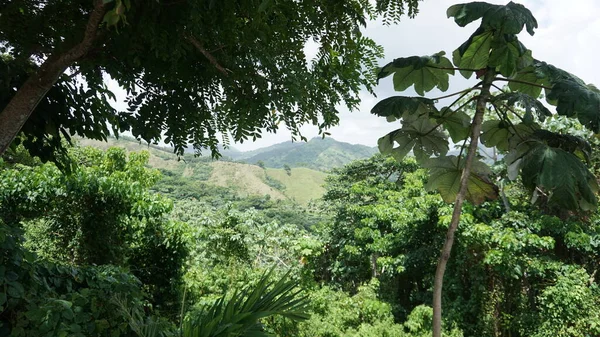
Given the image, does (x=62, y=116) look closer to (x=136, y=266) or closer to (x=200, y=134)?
(x=200, y=134)

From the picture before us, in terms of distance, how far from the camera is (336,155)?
587 feet

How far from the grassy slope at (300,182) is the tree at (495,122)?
82282 millimetres

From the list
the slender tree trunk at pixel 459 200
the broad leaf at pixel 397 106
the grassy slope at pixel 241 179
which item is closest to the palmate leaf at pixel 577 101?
the slender tree trunk at pixel 459 200

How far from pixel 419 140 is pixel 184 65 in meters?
1.21

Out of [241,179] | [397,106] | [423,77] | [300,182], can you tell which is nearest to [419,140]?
[423,77]

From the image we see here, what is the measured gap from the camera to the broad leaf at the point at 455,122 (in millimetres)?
1658

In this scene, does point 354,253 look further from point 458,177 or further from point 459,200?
point 459,200

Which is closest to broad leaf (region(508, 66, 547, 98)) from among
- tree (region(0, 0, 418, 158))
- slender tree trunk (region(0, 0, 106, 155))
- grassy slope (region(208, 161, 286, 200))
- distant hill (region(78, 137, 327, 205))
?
tree (region(0, 0, 418, 158))

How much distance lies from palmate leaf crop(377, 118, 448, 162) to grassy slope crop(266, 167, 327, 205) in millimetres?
82221

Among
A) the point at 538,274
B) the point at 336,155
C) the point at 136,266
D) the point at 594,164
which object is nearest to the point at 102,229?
the point at 136,266

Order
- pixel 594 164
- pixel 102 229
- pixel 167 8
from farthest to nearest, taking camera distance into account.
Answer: pixel 594 164
pixel 102 229
pixel 167 8

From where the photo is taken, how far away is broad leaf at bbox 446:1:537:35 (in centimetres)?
115

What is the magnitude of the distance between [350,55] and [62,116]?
167 centimetres

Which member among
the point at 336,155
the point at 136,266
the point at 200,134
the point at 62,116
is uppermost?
the point at 336,155
